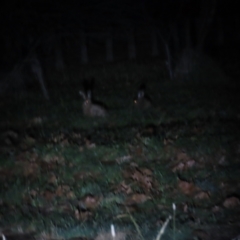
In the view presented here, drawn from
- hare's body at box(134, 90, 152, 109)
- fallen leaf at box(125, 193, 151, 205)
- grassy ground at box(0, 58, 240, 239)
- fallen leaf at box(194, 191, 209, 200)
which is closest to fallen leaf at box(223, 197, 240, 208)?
grassy ground at box(0, 58, 240, 239)

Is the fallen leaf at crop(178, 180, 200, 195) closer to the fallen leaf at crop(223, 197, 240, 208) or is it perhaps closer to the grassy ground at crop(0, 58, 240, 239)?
the grassy ground at crop(0, 58, 240, 239)

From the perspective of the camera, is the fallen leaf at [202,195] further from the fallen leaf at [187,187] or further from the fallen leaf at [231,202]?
the fallen leaf at [231,202]

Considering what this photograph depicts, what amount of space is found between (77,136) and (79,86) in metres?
4.12

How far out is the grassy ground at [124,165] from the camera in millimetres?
5371

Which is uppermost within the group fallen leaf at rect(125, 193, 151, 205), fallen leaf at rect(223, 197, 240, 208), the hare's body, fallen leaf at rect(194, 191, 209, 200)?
fallen leaf at rect(223, 197, 240, 208)

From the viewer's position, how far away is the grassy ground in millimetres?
5371

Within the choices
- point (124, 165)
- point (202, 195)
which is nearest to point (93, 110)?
point (124, 165)

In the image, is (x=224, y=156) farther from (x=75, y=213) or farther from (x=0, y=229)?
(x=0, y=229)

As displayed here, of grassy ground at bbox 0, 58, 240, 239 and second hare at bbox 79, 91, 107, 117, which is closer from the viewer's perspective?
grassy ground at bbox 0, 58, 240, 239

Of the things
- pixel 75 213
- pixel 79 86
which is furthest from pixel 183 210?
pixel 79 86

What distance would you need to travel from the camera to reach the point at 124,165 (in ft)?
22.6

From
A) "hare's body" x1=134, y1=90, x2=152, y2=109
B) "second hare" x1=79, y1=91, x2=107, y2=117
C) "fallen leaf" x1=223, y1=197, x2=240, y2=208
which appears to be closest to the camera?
"fallen leaf" x1=223, y1=197, x2=240, y2=208

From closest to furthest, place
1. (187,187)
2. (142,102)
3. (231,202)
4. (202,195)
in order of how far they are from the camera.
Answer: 1. (231,202)
2. (202,195)
3. (187,187)
4. (142,102)

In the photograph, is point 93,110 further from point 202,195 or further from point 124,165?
point 202,195
